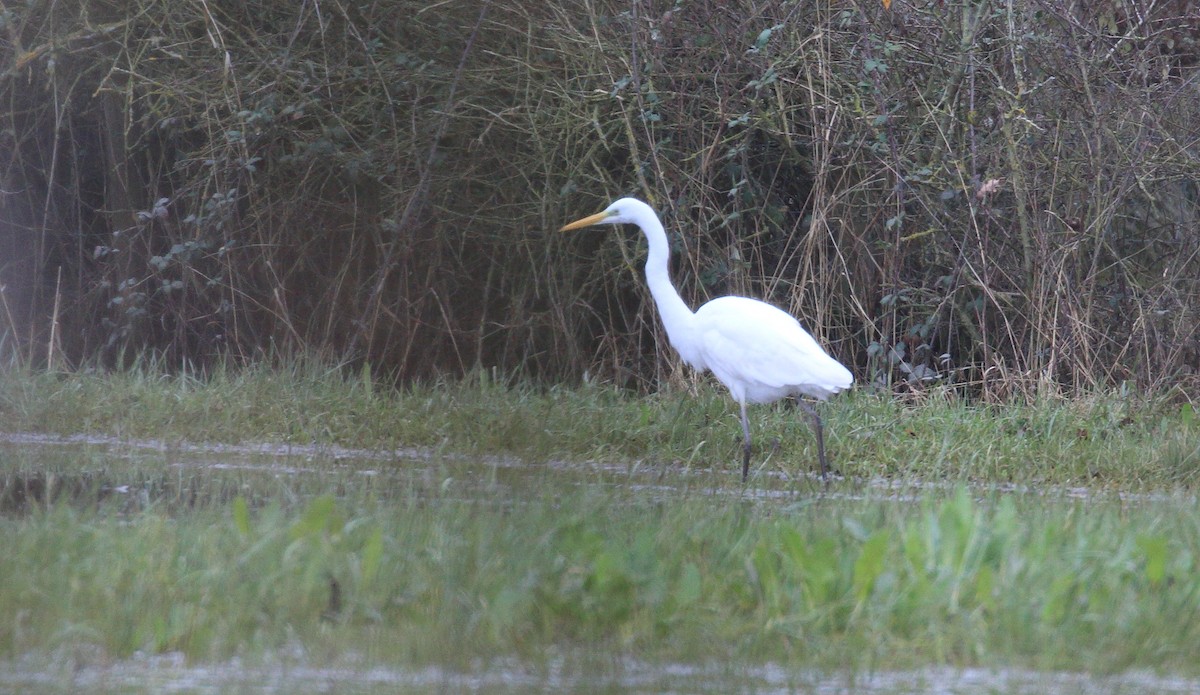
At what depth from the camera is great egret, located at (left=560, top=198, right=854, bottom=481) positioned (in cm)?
568

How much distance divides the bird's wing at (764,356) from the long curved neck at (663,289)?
0.20m

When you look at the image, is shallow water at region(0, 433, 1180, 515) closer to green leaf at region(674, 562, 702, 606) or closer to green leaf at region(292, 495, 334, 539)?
green leaf at region(292, 495, 334, 539)

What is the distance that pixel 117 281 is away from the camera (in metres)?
8.77

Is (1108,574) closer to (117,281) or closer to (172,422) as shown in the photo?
(172,422)

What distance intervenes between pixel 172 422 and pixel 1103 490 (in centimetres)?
408

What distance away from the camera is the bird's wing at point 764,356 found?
5.68m

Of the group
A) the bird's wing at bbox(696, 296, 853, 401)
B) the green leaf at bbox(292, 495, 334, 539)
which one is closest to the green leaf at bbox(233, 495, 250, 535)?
the green leaf at bbox(292, 495, 334, 539)

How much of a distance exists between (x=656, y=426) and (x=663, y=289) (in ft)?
2.78

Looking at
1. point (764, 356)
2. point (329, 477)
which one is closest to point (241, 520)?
point (329, 477)

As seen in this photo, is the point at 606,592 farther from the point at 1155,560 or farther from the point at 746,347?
the point at 746,347

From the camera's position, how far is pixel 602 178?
7645 mm

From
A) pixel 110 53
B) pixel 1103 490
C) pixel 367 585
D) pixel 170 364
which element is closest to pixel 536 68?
pixel 110 53

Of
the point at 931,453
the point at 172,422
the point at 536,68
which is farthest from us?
the point at 536,68

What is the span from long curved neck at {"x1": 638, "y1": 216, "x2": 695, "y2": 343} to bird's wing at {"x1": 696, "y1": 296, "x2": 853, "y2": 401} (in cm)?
20
